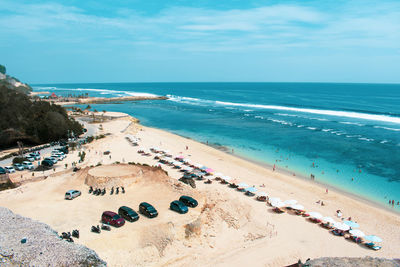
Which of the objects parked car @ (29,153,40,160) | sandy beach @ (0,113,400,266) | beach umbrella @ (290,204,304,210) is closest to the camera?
sandy beach @ (0,113,400,266)

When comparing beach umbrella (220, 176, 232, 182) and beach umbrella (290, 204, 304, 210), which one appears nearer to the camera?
beach umbrella (290, 204, 304, 210)

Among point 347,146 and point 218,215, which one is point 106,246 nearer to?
point 218,215

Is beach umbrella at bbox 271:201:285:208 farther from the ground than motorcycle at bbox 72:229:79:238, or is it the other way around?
motorcycle at bbox 72:229:79:238

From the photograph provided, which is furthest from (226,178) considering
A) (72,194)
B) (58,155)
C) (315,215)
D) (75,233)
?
(58,155)

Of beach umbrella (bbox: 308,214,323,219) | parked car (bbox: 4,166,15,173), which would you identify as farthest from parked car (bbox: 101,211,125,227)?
parked car (bbox: 4,166,15,173)

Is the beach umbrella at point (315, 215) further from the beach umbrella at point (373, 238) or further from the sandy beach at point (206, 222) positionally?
the beach umbrella at point (373, 238)

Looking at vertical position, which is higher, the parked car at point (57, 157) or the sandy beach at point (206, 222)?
the parked car at point (57, 157)

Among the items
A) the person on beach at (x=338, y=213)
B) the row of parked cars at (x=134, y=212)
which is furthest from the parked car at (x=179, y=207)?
the person on beach at (x=338, y=213)

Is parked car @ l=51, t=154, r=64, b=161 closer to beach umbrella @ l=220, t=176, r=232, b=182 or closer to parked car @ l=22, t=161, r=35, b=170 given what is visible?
parked car @ l=22, t=161, r=35, b=170

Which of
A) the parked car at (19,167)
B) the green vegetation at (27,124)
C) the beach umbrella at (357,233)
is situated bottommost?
the beach umbrella at (357,233)
